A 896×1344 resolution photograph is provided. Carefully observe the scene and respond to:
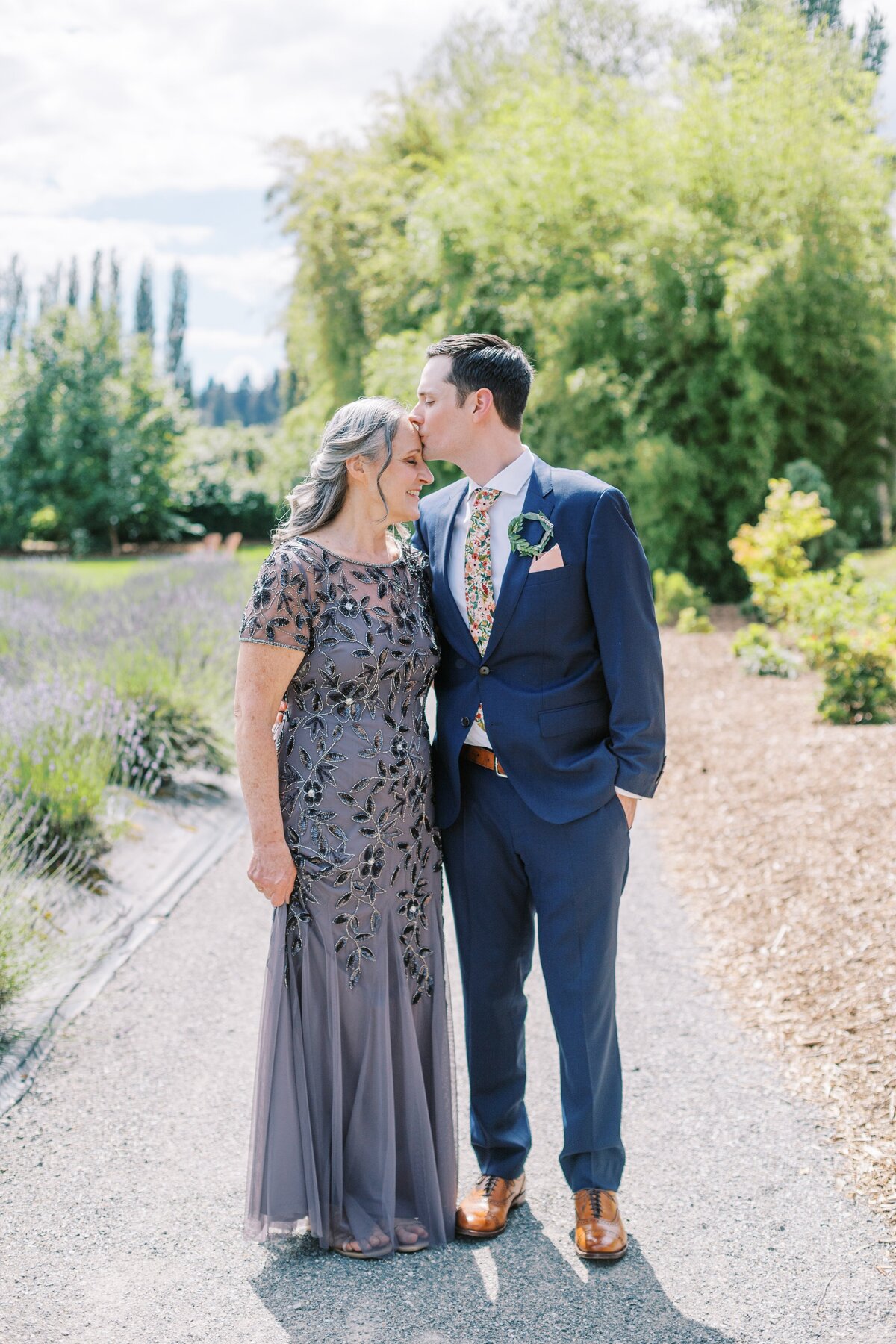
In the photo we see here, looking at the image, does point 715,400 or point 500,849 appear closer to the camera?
point 500,849

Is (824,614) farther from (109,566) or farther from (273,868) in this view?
(109,566)

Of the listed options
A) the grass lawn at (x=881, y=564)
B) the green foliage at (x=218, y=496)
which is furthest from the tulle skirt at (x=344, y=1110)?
the green foliage at (x=218, y=496)

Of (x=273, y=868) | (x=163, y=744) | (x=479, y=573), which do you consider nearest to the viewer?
(x=273, y=868)

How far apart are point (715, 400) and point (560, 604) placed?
1246 cm

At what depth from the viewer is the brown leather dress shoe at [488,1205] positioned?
2.49 metres

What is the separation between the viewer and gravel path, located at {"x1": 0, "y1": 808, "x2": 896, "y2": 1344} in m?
2.18

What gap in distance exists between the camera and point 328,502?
2447mm

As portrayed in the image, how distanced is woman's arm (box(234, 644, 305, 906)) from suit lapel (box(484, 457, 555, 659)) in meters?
0.45

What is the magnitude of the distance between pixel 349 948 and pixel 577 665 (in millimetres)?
824

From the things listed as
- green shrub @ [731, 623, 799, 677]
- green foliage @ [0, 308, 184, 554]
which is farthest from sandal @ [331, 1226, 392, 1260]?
green foliage @ [0, 308, 184, 554]

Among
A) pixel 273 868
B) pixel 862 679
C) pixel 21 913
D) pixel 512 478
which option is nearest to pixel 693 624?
pixel 862 679

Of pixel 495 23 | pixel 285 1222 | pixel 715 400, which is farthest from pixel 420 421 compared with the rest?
pixel 495 23

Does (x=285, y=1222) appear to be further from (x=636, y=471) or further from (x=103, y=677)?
(x=636, y=471)

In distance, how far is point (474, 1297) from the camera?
227 centimetres
